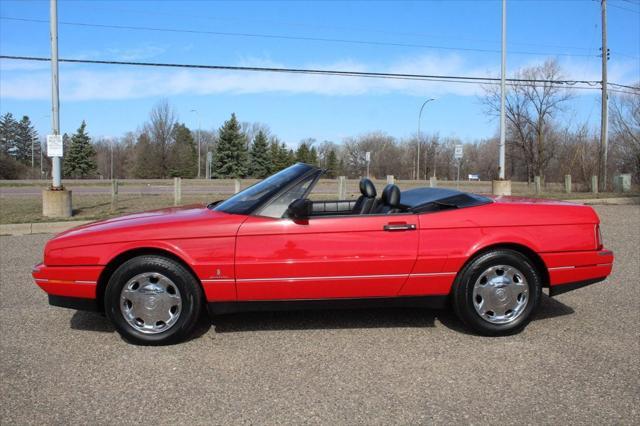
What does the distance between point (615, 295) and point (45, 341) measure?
5363 mm

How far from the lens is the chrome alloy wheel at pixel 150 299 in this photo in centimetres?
366

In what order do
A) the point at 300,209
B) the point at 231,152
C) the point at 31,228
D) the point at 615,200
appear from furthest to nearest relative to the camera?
the point at 231,152
the point at 615,200
the point at 31,228
the point at 300,209

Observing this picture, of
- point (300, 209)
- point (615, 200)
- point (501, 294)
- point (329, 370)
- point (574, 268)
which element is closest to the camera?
point (329, 370)

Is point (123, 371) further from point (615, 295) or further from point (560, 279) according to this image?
point (615, 295)

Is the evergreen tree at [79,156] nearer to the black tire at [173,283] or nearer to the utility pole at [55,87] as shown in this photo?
the utility pole at [55,87]

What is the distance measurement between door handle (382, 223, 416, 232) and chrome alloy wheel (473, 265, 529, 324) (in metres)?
0.67

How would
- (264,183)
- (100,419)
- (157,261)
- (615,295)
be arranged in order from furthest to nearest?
1. (615,295)
2. (264,183)
3. (157,261)
4. (100,419)

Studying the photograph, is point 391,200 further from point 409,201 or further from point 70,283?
point 70,283

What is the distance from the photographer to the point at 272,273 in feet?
12.0


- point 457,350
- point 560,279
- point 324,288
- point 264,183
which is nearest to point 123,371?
point 324,288

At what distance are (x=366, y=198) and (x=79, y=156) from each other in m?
62.3

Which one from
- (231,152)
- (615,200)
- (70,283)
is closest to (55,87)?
(70,283)

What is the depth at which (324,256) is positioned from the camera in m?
3.68

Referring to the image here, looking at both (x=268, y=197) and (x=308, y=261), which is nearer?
(x=308, y=261)
